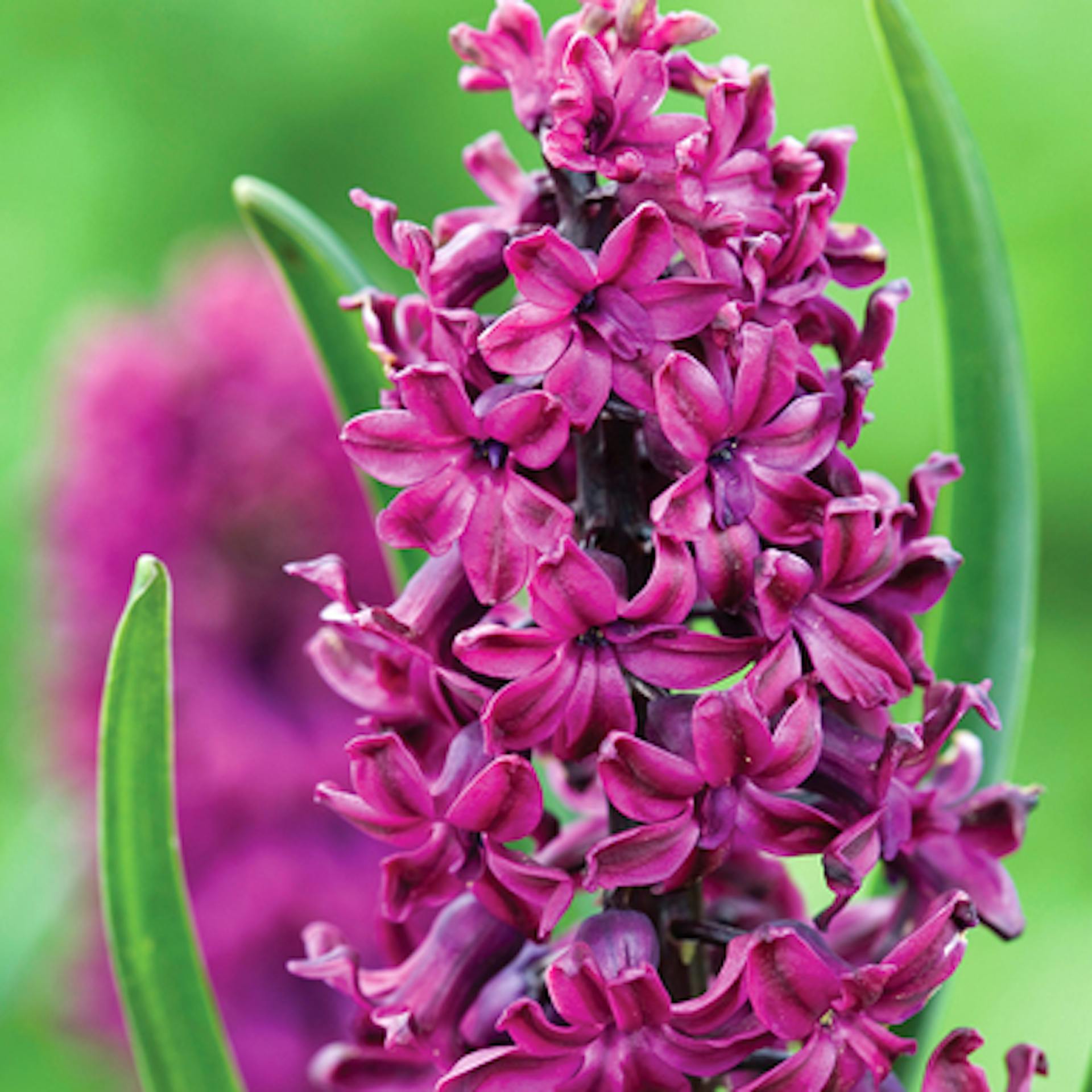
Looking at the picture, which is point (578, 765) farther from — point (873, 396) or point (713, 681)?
point (873, 396)

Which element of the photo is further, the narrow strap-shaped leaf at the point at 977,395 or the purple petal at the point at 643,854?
the narrow strap-shaped leaf at the point at 977,395

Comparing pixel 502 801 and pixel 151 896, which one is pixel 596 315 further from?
pixel 151 896

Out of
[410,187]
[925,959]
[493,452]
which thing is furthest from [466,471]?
[410,187]

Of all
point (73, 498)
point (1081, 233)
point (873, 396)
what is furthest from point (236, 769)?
point (1081, 233)

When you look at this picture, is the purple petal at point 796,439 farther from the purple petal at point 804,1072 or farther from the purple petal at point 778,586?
the purple petal at point 804,1072

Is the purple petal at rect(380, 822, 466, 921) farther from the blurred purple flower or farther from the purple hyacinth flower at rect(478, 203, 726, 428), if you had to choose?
the blurred purple flower

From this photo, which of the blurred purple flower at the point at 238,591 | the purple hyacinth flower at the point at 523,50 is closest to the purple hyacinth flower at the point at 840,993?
the purple hyacinth flower at the point at 523,50

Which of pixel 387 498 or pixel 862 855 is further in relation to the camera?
pixel 387 498
